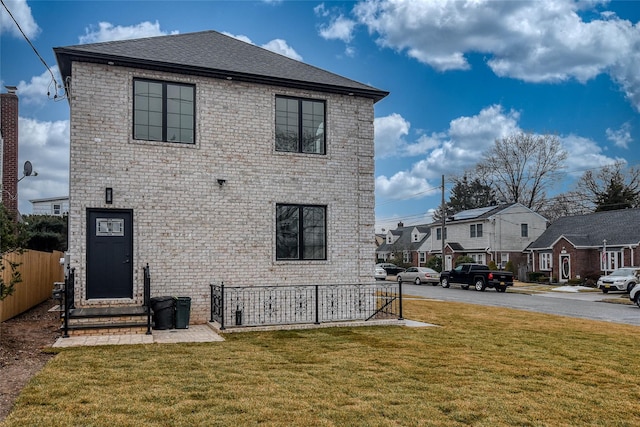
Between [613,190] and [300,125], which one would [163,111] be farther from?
[613,190]

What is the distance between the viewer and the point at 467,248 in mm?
51375

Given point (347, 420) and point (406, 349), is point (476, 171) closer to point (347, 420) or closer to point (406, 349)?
point (406, 349)

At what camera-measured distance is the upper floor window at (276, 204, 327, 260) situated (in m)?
13.5

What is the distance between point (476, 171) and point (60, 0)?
58060mm

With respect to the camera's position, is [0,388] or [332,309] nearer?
[0,388]

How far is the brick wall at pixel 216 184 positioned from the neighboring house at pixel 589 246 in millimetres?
30843

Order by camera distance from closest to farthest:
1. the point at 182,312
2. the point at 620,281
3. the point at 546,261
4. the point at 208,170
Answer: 1. the point at 182,312
2. the point at 208,170
3. the point at 620,281
4. the point at 546,261

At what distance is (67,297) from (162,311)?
6.67 feet

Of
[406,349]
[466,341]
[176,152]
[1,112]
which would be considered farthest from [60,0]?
[1,112]

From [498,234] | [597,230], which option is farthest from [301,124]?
[498,234]

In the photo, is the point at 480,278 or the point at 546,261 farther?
the point at 546,261

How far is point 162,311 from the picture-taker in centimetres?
1158

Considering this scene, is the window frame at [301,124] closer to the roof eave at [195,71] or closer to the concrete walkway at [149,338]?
the roof eave at [195,71]

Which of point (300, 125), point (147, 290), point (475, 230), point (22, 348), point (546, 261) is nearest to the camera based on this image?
point (22, 348)
